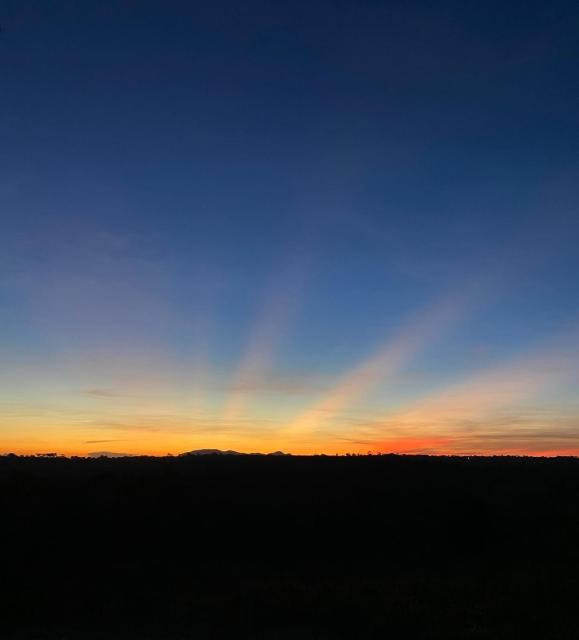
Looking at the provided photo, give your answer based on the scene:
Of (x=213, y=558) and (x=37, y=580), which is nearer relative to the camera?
(x=37, y=580)

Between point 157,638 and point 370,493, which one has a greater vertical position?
point 370,493

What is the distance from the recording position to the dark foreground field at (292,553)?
59.8 feet

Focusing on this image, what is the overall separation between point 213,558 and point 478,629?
14.8m

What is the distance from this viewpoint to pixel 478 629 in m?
16.8

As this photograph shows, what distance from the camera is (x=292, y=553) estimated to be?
97.9 feet

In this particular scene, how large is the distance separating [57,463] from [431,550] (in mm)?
40187

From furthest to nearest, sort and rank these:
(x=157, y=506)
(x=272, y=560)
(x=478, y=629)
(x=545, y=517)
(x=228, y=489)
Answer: (x=228, y=489)
(x=545, y=517)
(x=157, y=506)
(x=272, y=560)
(x=478, y=629)

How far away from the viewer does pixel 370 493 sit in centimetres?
3956

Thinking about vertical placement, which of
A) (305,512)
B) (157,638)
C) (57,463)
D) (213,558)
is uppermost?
(57,463)

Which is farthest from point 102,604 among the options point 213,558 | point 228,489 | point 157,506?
point 228,489

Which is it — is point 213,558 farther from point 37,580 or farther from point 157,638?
point 157,638

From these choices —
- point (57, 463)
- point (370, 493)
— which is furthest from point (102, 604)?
point (57, 463)

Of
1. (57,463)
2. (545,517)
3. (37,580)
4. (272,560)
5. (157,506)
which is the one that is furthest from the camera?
(57,463)

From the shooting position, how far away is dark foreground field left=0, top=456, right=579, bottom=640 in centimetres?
1823
